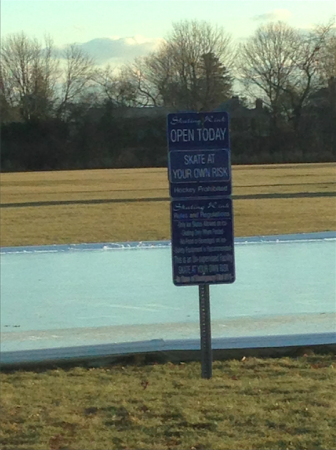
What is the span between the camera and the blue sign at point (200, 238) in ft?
18.2

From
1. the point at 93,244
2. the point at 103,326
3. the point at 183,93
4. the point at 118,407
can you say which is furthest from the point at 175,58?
the point at 118,407

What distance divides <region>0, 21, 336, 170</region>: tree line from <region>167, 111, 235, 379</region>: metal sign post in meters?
18.8

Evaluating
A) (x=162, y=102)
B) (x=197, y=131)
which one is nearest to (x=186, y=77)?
(x=162, y=102)

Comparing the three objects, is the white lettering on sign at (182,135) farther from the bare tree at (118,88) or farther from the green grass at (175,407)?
the bare tree at (118,88)

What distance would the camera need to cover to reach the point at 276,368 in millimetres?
5766

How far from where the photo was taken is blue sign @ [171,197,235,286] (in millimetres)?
5534

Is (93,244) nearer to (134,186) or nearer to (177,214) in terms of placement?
(177,214)

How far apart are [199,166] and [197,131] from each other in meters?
0.23

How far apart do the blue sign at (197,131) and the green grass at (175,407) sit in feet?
5.11

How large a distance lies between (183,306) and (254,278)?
61.5 inches

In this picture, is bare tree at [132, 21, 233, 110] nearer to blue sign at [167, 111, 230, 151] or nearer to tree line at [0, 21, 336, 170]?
tree line at [0, 21, 336, 170]

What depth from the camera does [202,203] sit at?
554 cm

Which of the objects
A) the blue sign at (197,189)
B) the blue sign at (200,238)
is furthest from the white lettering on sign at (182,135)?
the blue sign at (200,238)

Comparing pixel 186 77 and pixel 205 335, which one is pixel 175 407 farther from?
pixel 186 77
